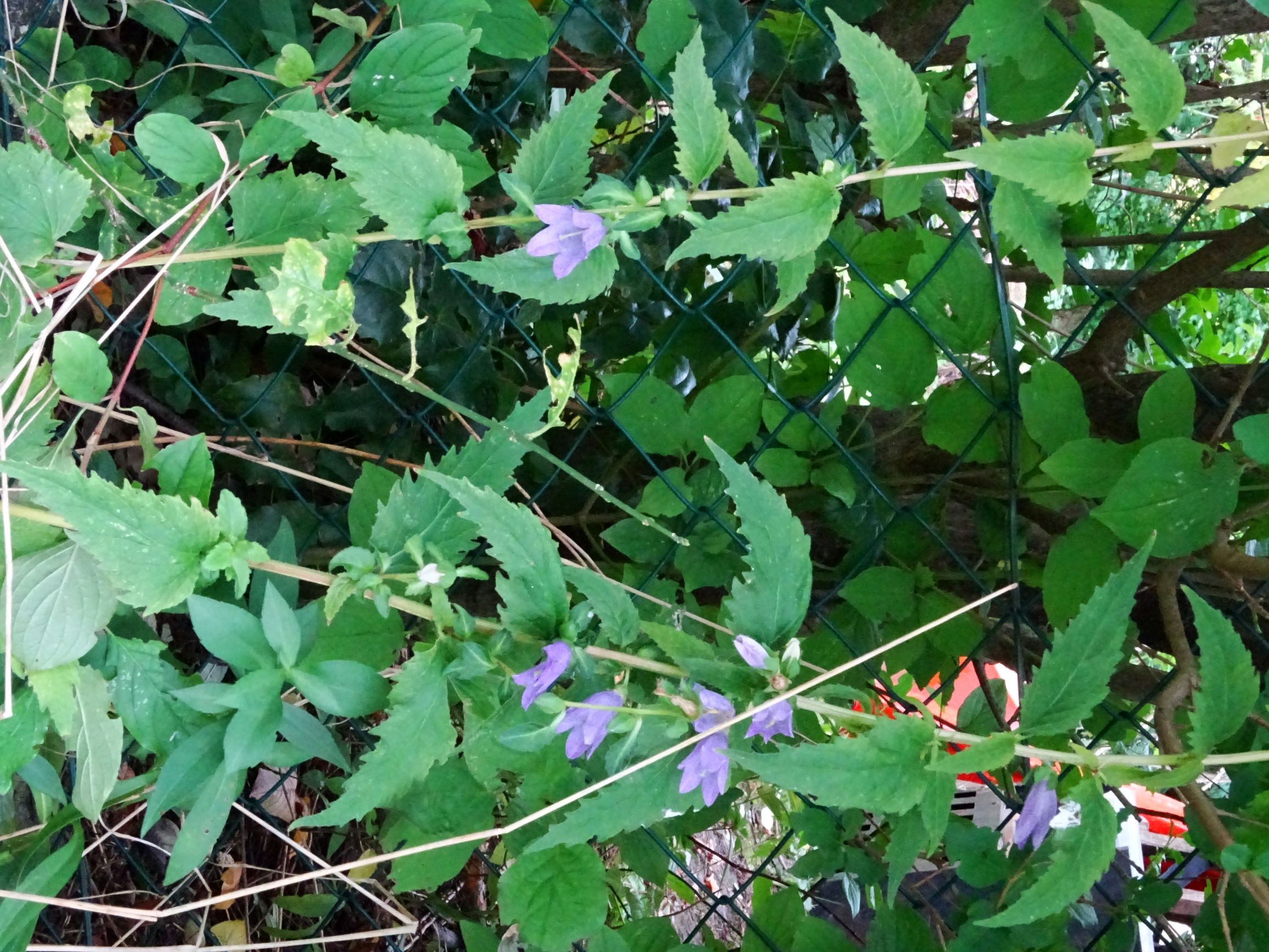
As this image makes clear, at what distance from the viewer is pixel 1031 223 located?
625 mm

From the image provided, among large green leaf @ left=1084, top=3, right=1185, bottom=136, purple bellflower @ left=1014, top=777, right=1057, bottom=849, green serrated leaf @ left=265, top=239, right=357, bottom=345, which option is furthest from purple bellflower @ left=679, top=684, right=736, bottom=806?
large green leaf @ left=1084, top=3, right=1185, bottom=136

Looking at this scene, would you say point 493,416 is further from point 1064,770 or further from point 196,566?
point 1064,770

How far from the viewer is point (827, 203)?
58cm

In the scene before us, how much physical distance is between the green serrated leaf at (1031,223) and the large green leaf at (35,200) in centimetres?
61

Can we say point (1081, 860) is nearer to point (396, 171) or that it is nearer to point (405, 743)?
point (405, 743)

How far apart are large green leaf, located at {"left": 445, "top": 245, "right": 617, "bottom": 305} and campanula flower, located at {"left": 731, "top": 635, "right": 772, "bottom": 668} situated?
239mm

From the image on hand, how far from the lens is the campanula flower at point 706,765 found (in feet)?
1.78

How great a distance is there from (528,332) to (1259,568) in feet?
2.39

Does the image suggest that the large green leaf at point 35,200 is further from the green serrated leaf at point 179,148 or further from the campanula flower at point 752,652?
the campanula flower at point 752,652

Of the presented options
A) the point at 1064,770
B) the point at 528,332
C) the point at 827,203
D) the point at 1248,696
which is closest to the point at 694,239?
the point at 827,203

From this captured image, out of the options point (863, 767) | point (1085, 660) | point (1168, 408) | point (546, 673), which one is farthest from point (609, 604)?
point (1168, 408)

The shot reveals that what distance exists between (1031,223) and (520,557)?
404mm

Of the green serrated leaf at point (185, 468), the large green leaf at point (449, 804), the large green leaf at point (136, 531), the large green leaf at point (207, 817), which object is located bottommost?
the large green leaf at point (449, 804)

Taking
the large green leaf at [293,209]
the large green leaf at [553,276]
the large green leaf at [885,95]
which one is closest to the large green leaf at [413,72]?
the large green leaf at [293,209]
